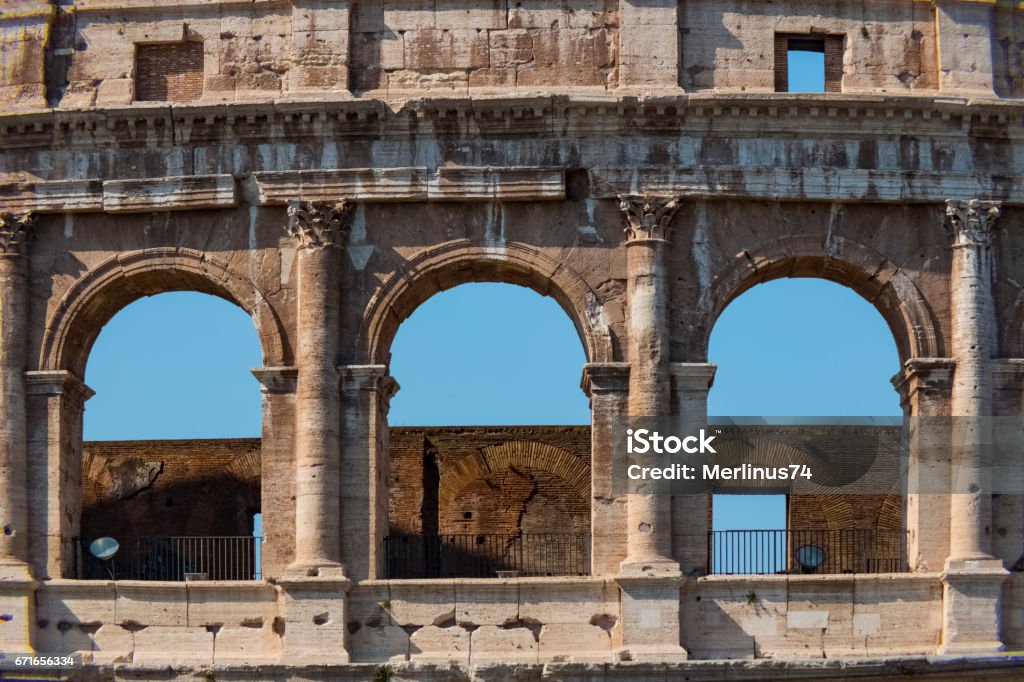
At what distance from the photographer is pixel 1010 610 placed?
24.3 meters

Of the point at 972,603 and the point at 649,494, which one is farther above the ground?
the point at 649,494

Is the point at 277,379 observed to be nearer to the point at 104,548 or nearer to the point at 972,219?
the point at 104,548

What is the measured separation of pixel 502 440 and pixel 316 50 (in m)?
7.95

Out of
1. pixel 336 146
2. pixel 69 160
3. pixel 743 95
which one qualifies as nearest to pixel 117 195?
pixel 69 160

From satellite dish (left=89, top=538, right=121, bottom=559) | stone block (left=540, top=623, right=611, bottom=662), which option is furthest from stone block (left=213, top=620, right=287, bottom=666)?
stone block (left=540, top=623, right=611, bottom=662)

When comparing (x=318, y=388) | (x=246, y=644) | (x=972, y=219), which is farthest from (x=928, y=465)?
(x=246, y=644)

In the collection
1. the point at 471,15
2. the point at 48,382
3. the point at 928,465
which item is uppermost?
the point at 471,15

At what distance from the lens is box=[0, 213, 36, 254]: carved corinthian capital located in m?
25.1

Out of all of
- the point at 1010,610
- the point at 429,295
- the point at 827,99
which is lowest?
the point at 1010,610

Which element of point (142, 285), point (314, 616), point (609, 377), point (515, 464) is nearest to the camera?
point (314, 616)

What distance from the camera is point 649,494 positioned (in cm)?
2411

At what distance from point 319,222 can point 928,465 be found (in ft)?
22.0

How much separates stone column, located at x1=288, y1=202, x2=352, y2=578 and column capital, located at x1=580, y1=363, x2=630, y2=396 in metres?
2.60

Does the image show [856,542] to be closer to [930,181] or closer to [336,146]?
[930,181]
